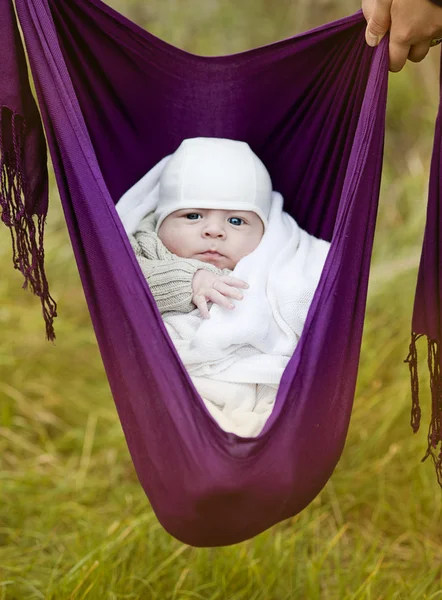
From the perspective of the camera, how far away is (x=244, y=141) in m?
1.70

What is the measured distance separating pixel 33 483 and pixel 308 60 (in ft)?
4.75

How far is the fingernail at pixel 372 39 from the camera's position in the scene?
4.47 ft

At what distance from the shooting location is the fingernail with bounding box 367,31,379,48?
136 centimetres

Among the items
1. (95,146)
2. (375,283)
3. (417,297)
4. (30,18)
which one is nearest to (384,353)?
(375,283)

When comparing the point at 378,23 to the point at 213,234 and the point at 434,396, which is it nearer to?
the point at 213,234

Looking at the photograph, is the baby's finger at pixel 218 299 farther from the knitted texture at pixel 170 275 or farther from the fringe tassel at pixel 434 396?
the fringe tassel at pixel 434 396

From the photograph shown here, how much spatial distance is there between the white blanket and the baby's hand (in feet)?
0.06

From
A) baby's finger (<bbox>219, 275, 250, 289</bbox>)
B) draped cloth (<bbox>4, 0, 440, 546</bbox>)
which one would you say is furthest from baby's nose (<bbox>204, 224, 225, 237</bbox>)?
draped cloth (<bbox>4, 0, 440, 546</bbox>)

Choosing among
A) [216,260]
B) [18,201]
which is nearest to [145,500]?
[216,260]

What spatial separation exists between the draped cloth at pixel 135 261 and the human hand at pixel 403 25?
30 millimetres

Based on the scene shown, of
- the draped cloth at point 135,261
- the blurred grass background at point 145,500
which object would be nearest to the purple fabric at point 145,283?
the draped cloth at point 135,261

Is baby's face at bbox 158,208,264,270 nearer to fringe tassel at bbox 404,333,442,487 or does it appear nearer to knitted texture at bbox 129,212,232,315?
knitted texture at bbox 129,212,232,315

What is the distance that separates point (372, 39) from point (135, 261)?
1.92 feet

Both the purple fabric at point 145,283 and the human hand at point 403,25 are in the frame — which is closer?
the purple fabric at point 145,283
